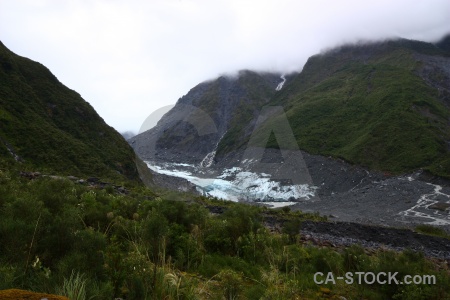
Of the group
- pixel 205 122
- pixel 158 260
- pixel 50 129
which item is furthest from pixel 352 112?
pixel 158 260

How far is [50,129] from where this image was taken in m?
34.2

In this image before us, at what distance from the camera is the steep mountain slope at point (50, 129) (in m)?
29.8

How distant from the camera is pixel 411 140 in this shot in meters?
62.3

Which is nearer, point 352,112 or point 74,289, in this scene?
point 74,289

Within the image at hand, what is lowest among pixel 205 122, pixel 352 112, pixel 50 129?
pixel 50 129

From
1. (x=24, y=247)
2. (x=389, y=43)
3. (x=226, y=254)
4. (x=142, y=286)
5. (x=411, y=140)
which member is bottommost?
(x=226, y=254)

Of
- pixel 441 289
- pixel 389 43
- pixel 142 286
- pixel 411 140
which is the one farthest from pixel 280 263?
pixel 389 43

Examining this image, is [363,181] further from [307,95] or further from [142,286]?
[307,95]

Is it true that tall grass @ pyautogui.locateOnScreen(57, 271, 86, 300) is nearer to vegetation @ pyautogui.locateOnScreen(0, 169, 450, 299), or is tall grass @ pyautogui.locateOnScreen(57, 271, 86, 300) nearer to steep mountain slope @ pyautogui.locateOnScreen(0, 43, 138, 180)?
vegetation @ pyautogui.locateOnScreen(0, 169, 450, 299)

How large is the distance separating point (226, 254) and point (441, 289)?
402cm

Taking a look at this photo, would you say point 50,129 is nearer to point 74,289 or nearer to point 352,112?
point 74,289

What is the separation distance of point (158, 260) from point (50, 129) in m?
33.8

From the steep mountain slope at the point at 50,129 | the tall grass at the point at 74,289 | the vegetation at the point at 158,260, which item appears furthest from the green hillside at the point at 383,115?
the tall grass at the point at 74,289

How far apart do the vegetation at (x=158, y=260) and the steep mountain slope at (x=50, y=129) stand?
68.4 ft
